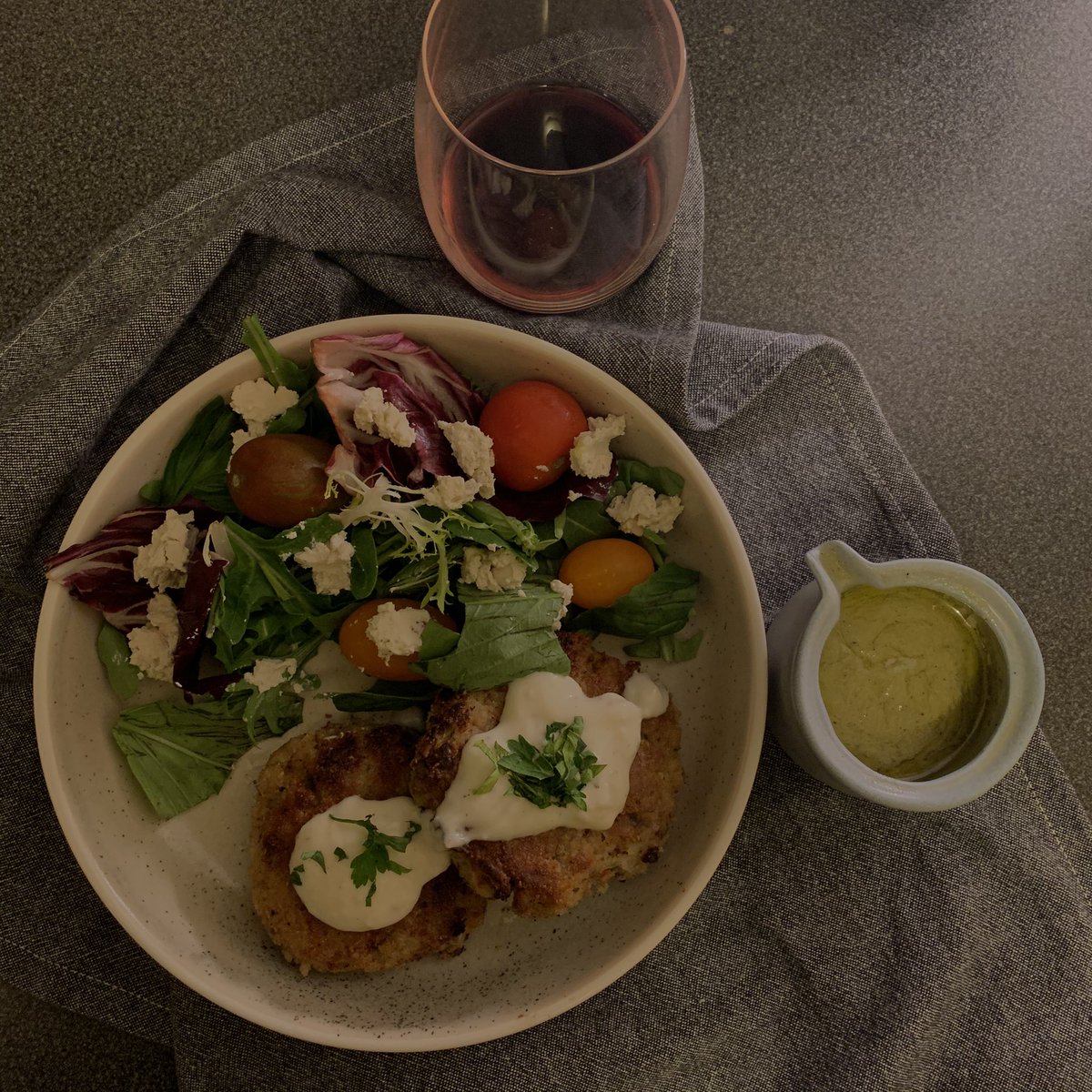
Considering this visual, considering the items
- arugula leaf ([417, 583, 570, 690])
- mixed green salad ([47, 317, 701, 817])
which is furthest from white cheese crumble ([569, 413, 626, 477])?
arugula leaf ([417, 583, 570, 690])

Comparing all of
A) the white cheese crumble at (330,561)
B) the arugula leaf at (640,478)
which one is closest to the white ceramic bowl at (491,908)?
the arugula leaf at (640,478)

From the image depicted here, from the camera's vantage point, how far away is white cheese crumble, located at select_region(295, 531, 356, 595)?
5.26ft

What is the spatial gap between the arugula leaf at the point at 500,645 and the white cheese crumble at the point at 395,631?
42mm

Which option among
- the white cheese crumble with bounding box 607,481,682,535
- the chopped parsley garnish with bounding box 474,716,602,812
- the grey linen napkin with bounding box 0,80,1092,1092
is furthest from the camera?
the grey linen napkin with bounding box 0,80,1092,1092

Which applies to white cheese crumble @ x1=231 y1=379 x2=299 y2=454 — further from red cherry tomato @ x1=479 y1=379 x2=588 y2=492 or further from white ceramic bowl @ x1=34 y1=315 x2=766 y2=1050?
red cherry tomato @ x1=479 y1=379 x2=588 y2=492

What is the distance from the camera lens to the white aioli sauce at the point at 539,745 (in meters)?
1.52

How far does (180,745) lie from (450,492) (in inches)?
27.4

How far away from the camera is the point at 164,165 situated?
6.56ft

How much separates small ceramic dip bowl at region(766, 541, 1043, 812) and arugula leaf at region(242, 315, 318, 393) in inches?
36.7

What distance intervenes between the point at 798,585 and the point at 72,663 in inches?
53.6

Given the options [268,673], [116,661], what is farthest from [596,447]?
[116,661]

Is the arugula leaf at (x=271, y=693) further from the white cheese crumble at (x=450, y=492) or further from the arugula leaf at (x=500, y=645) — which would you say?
the white cheese crumble at (x=450, y=492)

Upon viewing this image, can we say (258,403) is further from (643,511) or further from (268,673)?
(643,511)

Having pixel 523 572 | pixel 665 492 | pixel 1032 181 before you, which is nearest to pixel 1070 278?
pixel 1032 181
